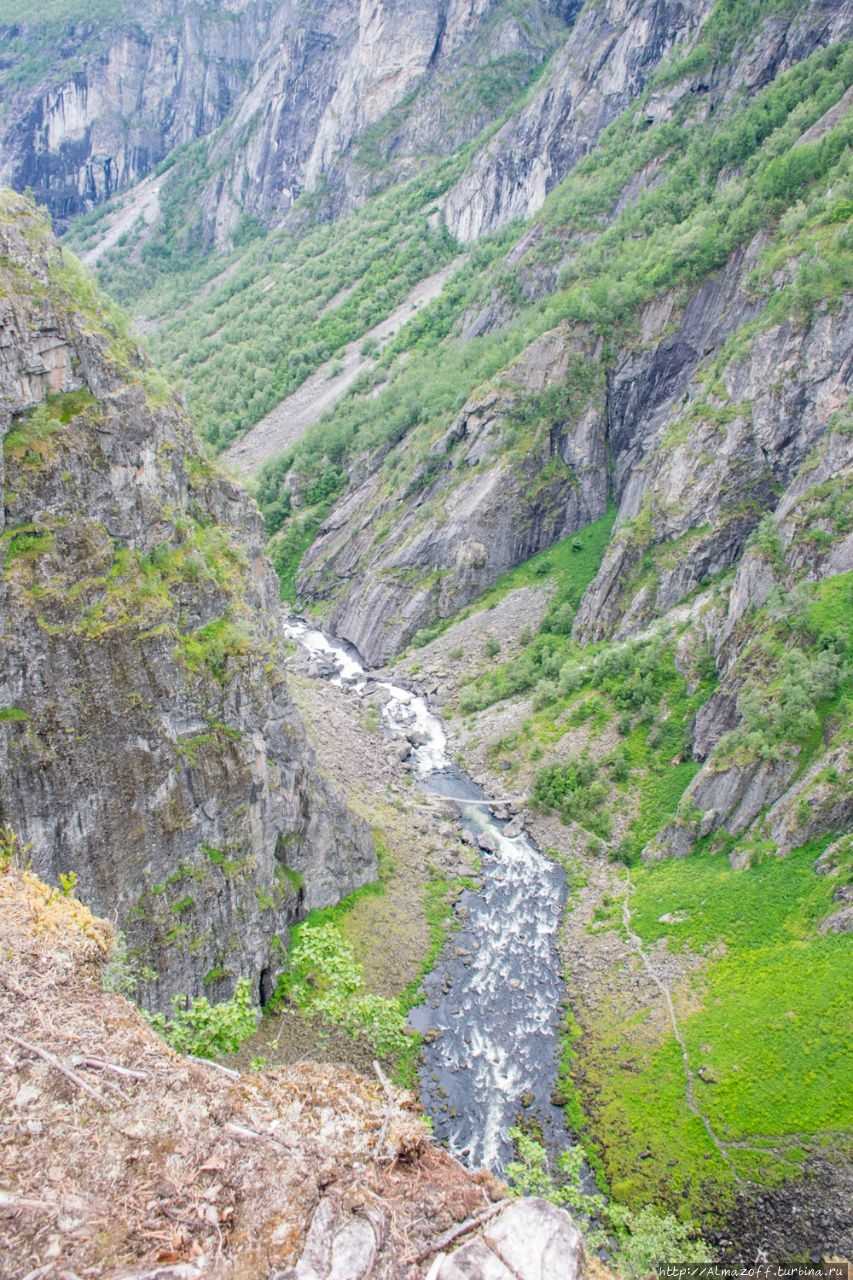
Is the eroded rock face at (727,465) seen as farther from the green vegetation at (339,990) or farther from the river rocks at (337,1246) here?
the river rocks at (337,1246)

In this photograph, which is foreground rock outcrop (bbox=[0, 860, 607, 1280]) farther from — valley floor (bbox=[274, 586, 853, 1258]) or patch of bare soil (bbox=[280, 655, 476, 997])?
patch of bare soil (bbox=[280, 655, 476, 997])

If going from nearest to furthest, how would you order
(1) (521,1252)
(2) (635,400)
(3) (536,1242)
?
(1) (521,1252) → (3) (536,1242) → (2) (635,400)

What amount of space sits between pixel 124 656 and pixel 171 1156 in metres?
19.9

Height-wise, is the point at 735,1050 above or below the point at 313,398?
below

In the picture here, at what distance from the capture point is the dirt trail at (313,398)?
110875mm

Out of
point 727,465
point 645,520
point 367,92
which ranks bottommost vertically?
point 645,520

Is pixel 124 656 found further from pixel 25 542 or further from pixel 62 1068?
pixel 62 1068

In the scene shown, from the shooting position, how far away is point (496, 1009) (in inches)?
1371

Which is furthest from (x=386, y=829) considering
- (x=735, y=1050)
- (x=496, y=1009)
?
(x=735, y=1050)

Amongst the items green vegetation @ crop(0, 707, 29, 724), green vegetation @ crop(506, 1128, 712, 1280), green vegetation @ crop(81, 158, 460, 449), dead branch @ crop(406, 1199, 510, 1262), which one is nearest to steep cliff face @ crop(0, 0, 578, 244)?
green vegetation @ crop(81, 158, 460, 449)

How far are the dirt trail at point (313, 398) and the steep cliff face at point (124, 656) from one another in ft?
260

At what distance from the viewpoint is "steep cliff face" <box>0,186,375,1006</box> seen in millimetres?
24031

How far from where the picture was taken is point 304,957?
19969 millimetres

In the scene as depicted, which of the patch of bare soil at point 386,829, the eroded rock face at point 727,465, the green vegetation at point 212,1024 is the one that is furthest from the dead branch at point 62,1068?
the eroded rock face at point 727,465
